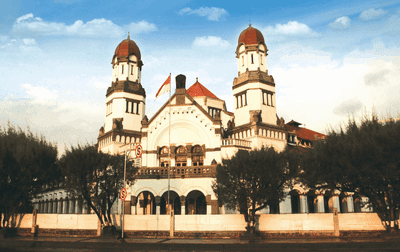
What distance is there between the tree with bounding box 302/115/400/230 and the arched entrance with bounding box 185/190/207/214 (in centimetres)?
1849

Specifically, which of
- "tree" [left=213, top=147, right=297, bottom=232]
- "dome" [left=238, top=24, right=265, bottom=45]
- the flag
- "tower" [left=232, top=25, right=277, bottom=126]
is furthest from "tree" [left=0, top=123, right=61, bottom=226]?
"dome" [left=238, top=24, right=265, bottom=45]

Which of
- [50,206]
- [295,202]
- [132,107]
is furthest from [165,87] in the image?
[50,206]

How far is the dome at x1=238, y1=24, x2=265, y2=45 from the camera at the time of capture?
5916cm

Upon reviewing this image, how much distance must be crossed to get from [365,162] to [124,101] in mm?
41709

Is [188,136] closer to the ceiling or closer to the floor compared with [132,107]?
closer to the floor

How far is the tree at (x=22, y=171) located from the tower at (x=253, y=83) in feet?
97.7

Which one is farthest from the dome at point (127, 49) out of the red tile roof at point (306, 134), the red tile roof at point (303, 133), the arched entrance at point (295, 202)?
the arched entrance at point (295, 202)

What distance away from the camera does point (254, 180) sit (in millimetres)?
36062

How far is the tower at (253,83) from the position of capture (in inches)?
2215

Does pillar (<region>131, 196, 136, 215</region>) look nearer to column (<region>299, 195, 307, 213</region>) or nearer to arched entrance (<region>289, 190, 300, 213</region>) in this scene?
arched entrance (<region>289, 190, 300, 213</region>)

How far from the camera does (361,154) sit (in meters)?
31.2

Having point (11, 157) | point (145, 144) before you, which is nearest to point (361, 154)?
point (145, 144)

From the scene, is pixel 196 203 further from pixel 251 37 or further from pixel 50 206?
pixel 50 206

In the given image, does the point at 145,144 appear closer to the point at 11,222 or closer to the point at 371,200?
the point at 11,222
